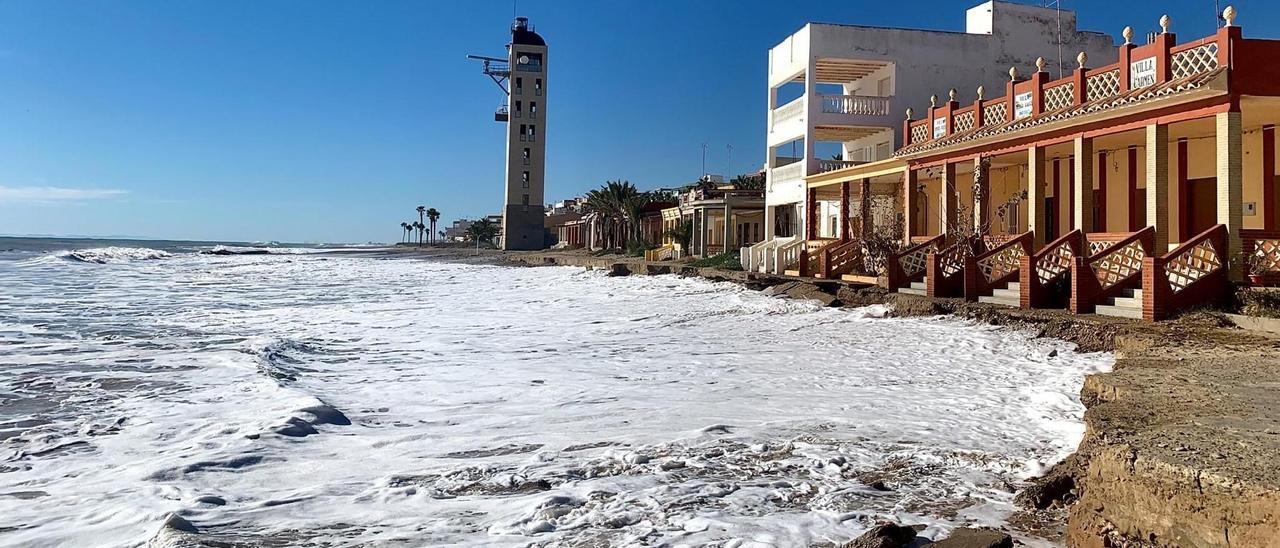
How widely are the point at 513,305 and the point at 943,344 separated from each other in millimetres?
12593

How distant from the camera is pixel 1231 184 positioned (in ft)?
41.5

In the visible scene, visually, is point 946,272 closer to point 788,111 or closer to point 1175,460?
point 788,111

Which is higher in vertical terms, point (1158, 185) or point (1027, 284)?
point (1158, 185)

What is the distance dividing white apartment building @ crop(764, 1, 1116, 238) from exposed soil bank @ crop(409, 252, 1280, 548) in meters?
19.6

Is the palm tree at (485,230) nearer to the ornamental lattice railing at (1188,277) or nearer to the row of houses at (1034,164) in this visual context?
the row of houses at (1034,164)

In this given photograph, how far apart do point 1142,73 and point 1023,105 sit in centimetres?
375

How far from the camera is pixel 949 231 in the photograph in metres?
20.1

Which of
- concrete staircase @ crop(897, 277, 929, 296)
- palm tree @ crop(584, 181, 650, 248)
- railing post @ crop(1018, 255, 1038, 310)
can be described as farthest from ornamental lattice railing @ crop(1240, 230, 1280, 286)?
palm tree @ crop(584, 181, 650, 248)

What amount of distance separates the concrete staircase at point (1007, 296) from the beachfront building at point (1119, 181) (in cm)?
4

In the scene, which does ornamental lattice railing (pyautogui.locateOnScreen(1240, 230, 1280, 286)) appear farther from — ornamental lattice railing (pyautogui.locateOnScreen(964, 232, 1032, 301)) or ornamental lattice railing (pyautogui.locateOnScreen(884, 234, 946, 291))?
ornamental lattice railing (pyautogui.locateOnScreen(884, 234, 946, 291))

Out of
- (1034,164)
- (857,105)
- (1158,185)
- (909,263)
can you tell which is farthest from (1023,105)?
(857,105)

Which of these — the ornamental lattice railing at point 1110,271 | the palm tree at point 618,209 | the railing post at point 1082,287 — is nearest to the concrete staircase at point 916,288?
the ornamental lattice railing at point 1110,271

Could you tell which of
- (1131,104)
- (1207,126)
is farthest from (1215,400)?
(1207,126)

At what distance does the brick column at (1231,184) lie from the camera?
12.4 meters
